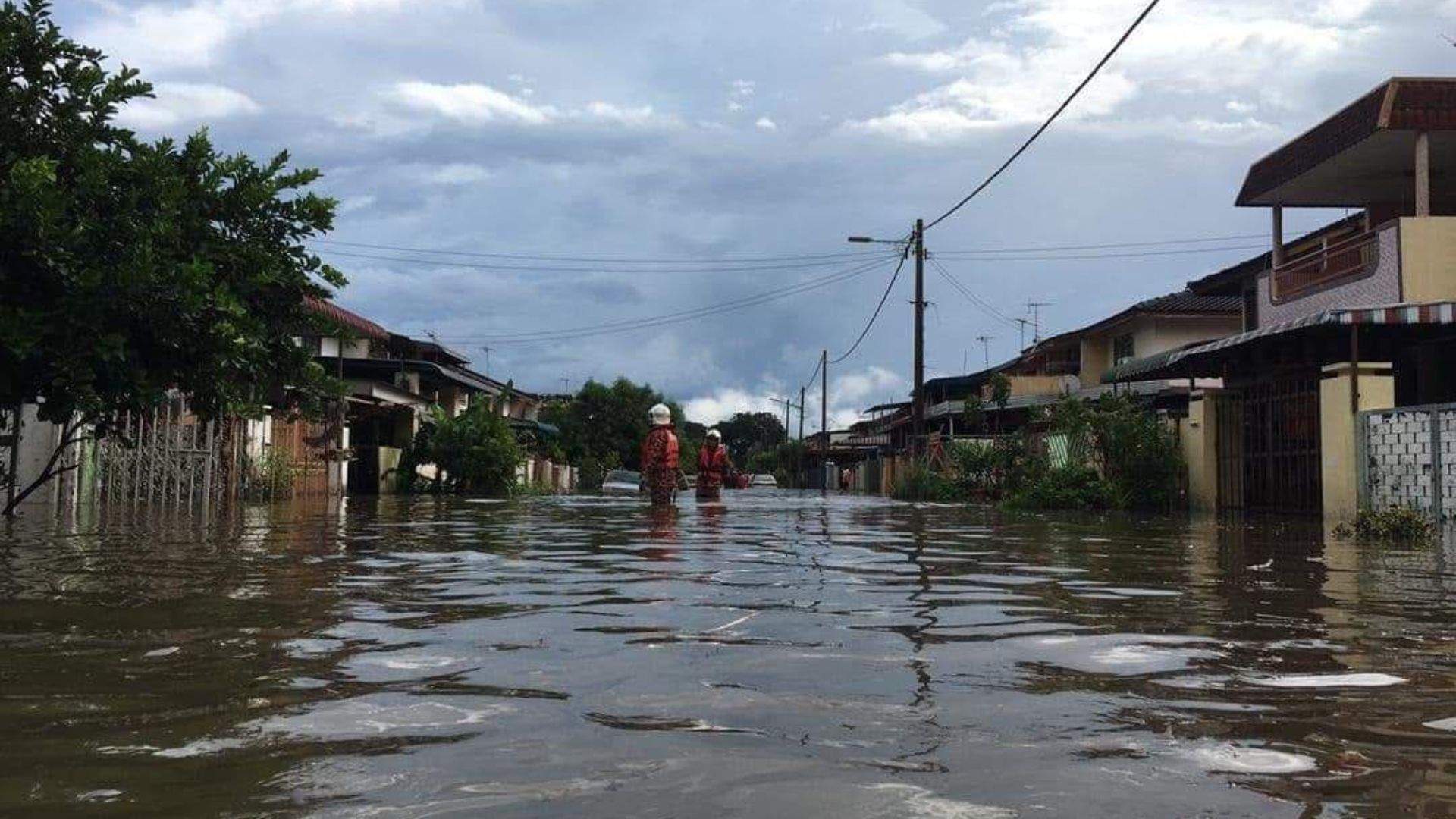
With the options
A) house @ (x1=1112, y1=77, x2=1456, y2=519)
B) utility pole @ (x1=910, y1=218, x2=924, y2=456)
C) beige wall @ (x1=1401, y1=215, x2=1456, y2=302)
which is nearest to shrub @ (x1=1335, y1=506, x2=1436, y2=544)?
house @ (x1=1112, y1=77, x2=1456, y2=519)

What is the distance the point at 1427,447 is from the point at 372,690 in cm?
1386

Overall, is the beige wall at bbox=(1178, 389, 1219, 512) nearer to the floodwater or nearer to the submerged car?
the floodwater

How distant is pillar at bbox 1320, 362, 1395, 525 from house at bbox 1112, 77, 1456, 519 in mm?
21

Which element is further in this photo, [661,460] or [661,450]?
[661,460]

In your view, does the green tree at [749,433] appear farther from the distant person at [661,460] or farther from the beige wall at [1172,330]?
the distant person at [661,460]

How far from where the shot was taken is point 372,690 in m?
3.45

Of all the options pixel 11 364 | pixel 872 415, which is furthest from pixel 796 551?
pixel 872 415

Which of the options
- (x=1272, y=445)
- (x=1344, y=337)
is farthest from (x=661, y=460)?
(x=1344, y=337)

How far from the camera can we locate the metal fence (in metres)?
13.4

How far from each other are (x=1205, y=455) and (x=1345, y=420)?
16.0ft

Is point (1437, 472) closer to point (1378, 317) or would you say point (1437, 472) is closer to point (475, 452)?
point (1378, 317)

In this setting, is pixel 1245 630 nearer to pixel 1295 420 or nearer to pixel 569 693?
pixel 569 693

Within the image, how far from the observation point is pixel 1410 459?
14273 millimetres

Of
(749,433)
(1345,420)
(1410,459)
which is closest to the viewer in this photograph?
(1410,459)
